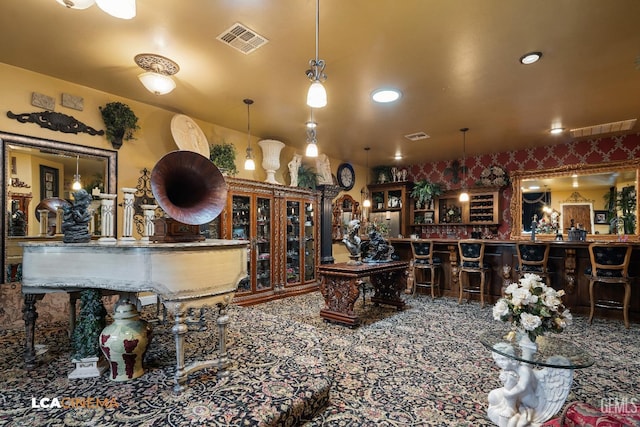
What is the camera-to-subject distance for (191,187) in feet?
7.56

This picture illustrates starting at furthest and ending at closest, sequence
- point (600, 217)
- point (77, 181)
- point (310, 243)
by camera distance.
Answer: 1. point (310, 243)
2. point (600, 217)
3. point (77, 181)

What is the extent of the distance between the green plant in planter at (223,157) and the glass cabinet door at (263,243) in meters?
0.66

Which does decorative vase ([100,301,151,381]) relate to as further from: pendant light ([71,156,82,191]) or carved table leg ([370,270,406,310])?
carved table leg ([370,270,406,310])

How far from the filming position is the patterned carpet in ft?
5.86

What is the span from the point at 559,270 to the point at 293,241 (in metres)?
4.07

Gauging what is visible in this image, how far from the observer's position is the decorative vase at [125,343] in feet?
6.82

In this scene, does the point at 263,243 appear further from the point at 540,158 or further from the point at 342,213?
the point at 540,158

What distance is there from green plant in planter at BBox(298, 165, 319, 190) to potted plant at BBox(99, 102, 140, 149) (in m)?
2.94

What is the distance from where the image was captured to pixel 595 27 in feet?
8.07

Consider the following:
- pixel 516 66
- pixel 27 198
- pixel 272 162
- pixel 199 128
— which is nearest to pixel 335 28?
pixel 516 66

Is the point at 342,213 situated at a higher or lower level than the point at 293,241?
higher

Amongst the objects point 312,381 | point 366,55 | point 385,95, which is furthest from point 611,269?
point 312,381

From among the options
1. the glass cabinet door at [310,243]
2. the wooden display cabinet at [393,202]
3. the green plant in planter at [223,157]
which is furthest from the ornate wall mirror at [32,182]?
the wooden display cabinet at [393,202]

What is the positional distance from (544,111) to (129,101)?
17.8ft
